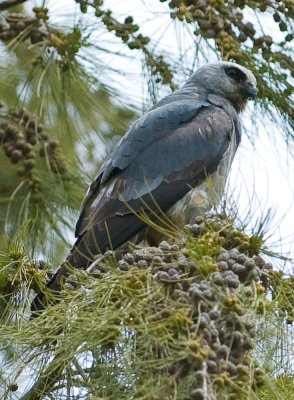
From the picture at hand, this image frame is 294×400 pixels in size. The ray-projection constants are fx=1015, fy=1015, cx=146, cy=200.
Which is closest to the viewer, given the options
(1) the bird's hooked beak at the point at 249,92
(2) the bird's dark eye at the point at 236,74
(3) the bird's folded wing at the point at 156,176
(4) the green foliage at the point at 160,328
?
(4) the green foliage at the point at 160,328

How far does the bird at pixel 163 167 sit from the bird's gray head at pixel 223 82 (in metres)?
0.13

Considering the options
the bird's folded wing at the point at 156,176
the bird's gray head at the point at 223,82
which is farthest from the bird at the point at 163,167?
the bird's gray head at the point at 223,82

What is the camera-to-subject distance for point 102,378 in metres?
3.01

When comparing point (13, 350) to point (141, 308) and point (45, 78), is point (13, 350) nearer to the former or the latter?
point (141, 308)

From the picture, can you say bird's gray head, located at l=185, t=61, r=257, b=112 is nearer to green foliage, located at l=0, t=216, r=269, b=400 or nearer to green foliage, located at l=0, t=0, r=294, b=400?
green foliage, located at l=0, t=0, r=294, b=400

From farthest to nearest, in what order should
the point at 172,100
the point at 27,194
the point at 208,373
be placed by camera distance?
the point at 172,100 → the point at 27,194 → the point at 208,373

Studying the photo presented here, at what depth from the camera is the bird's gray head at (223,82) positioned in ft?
19.5

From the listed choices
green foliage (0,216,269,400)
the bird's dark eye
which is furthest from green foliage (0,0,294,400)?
the bird's dark eye

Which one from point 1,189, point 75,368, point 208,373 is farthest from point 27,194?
point 208,373

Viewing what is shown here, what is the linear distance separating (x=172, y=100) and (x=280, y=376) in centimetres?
263

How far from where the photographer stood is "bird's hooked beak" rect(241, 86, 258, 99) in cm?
563

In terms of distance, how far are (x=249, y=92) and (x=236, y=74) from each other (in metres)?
0.22

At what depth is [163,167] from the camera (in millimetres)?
5316

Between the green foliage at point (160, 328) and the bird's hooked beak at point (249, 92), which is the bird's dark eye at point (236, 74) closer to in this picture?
the bird's hooked beak at point (249, 92)
